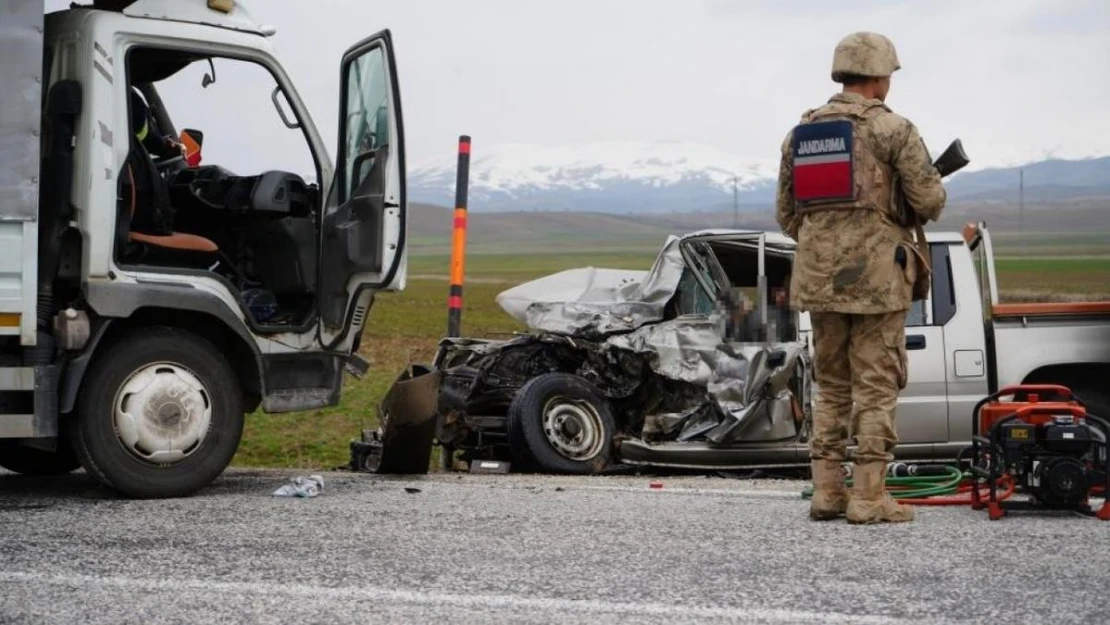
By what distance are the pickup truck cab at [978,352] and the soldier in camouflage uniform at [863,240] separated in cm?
335

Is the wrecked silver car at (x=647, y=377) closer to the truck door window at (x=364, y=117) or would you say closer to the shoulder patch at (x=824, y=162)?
the truck door window at (x=364, y=117)

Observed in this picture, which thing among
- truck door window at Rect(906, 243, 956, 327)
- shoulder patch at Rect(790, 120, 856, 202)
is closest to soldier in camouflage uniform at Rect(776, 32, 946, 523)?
shoulder patch at Rect(790, 120, 856, 202)

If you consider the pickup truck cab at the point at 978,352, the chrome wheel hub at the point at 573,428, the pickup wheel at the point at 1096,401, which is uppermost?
the pickup truck cab at the point at 978,352

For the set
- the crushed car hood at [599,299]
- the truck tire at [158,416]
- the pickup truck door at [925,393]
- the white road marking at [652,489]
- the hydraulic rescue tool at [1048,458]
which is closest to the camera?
the hydraulic rescue tool at [1048,458]

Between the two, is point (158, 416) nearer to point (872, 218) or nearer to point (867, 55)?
point (872, 218)

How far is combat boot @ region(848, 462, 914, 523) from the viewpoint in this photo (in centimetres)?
671

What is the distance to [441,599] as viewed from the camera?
5.07 metres

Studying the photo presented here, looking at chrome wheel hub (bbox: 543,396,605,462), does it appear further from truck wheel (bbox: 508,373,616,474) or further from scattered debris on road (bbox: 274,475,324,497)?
scattered debris on road (bbox: 274,475,324,497)

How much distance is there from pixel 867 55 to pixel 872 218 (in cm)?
72

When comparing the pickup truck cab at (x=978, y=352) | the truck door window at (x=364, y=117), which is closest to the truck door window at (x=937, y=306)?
the pickup truck cab at (x=978, y=352)

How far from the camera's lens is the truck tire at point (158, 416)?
7.59 meters

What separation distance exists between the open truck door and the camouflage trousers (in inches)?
96.2

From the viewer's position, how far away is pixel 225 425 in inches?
314

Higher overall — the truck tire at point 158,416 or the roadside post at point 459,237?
the roadside post at point 459,237
